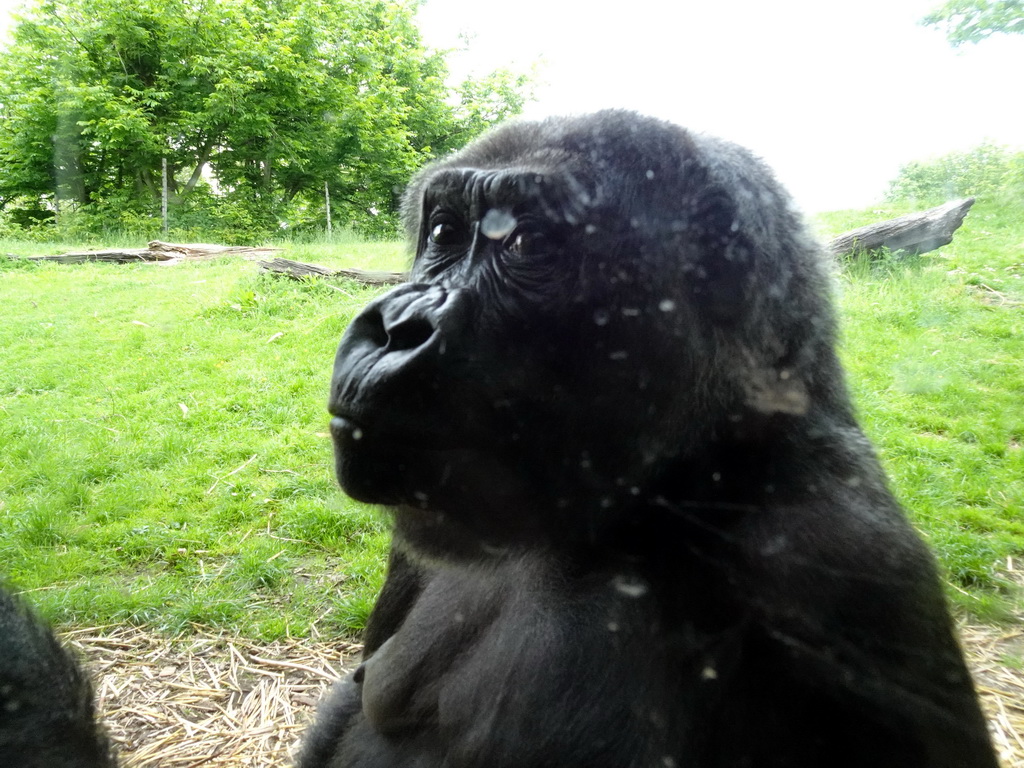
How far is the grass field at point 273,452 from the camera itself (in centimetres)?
312

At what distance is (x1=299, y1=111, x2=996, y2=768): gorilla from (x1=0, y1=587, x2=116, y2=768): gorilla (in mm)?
741

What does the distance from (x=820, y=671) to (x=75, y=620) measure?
2.82 metres

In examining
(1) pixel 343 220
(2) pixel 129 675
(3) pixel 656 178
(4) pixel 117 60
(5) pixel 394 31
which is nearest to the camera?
(3) pixel 656 178

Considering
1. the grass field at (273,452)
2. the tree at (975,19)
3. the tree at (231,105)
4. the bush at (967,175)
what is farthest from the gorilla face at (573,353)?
the bush at (967,175)

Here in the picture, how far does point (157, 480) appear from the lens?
372 centimetres

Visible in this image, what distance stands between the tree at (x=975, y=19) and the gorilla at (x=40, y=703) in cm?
348

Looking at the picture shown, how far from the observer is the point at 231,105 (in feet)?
13.8

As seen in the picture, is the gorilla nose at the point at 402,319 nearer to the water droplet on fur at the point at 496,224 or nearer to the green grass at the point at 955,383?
the water droplet on fur at the point at 496,224

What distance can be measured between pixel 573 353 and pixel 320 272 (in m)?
4.00

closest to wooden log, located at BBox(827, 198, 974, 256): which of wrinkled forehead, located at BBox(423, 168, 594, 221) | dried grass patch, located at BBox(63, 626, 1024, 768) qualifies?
dried grass patch, located at BBox(63, 626, 1024, 768)

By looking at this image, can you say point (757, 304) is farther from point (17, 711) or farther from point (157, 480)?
point (157, 480)

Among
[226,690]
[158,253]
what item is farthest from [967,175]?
[158,253]

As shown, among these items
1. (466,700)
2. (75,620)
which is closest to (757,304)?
(466,700)

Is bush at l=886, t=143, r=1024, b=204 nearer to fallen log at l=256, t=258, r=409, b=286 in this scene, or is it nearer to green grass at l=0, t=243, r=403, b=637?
green grass at l=0, t=243, r=403, b=637
